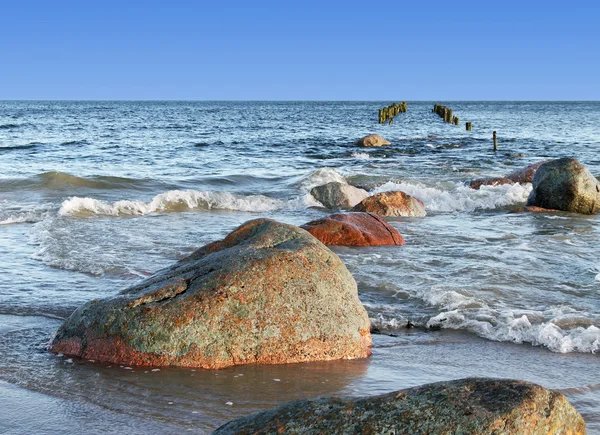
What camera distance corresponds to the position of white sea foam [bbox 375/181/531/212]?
50.1 feet

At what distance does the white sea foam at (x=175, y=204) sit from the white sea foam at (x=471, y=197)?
298 centimetres

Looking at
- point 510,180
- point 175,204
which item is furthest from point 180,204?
point 510,180

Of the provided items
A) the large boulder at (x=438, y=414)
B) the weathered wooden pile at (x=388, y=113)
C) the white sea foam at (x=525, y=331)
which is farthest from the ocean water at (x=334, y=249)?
the weathered wooden pile at (x=388, y=113)

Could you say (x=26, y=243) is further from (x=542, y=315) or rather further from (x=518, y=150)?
(x=518, y=150)

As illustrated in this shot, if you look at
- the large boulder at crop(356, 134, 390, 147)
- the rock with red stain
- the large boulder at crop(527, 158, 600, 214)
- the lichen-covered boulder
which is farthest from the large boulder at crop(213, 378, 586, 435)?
the large boulder at crop(356, 134, 390, 147)

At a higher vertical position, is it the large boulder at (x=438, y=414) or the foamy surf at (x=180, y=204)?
the large boulder at (x=438, y=414)

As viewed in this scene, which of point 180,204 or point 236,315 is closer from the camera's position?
point 236,315

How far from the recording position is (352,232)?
9.70 metres

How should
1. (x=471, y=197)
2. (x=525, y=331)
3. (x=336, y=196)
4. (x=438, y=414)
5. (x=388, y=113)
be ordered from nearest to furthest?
(x=438, y=414) → (x=525, y=331) → (x=336, y=196) → (x=471, y=197) → (x=388, y=113)

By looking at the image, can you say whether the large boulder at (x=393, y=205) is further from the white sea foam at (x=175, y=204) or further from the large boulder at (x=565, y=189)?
the large boulder at (x=565, y=189)

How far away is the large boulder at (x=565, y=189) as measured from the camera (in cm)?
1382

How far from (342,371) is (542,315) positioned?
8.22ft

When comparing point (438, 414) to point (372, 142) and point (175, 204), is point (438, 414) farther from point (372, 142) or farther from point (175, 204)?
point (372, 142)

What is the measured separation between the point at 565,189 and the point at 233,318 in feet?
35.6
